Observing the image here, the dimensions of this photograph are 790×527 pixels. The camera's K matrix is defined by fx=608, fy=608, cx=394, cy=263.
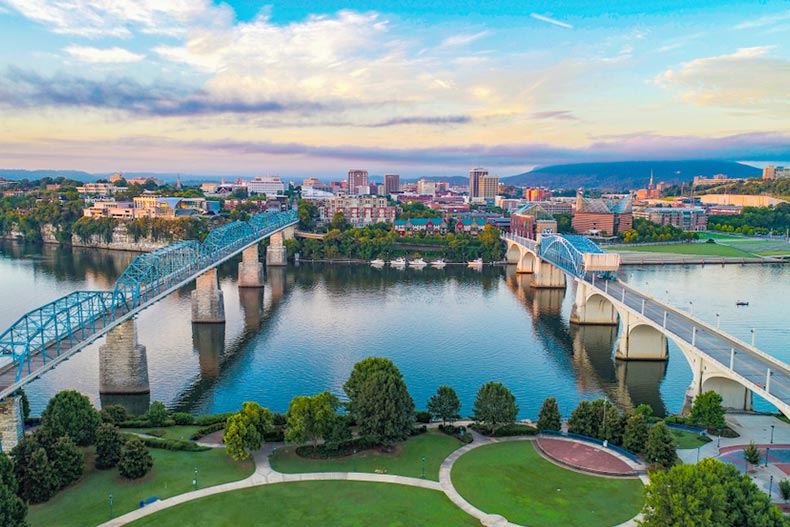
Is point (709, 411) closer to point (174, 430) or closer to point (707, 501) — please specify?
point (707, 501)

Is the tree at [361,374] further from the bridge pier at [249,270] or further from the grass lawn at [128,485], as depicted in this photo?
the bridge pier at [249,270]

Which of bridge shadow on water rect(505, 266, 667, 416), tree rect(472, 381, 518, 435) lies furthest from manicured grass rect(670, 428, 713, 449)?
tree rect(472, 381, 518, 435)

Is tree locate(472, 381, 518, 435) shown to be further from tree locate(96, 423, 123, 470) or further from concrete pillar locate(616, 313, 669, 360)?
concrete pillar locate(616, 313, 669, 360)

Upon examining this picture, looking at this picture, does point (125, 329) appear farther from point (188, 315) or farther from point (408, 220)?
point (408, 220)

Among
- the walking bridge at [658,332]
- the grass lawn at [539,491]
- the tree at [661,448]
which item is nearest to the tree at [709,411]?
the walking bridge at [658,332]

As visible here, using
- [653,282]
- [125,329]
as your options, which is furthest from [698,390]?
[653,282]

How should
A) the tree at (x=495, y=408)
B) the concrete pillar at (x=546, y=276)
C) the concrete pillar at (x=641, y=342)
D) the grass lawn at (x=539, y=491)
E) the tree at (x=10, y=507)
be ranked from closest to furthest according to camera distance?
the tree at (x=10, y=507), the grass lawn at (x=539, y=491), the tree at (x=495, y=408), the concrete pillar at (x=641, y=342), the concrete pillar at (x=546, y=276)

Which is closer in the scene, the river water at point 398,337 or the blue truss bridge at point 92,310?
the blue truss bridge at point 92,310
